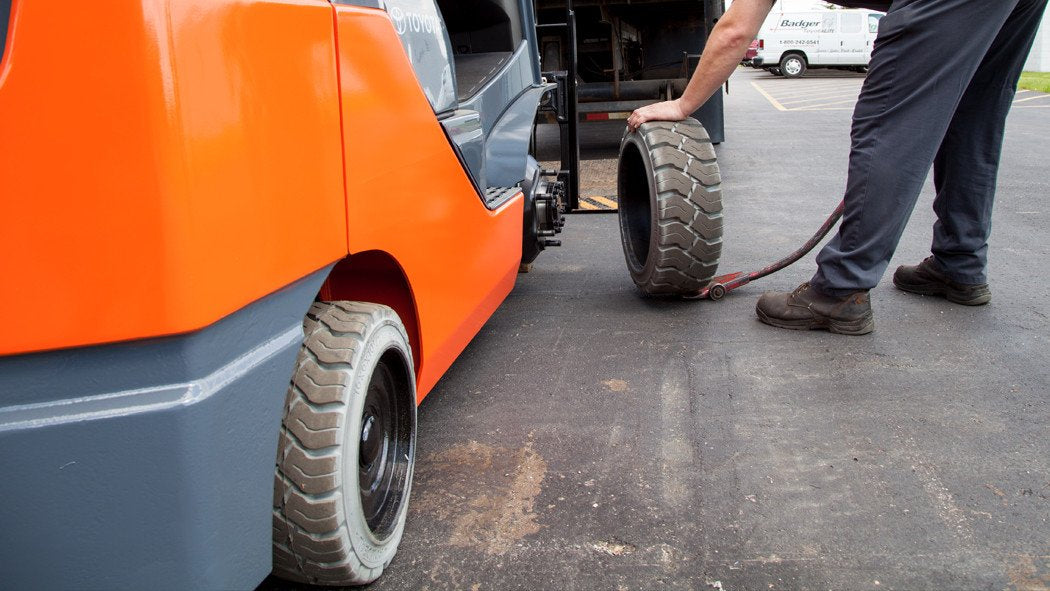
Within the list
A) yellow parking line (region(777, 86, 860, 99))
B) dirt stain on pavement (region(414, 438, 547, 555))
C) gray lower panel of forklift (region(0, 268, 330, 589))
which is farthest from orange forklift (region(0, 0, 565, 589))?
yellow parking line (region(777, 86, 860, 99))

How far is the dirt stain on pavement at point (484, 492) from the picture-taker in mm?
2178

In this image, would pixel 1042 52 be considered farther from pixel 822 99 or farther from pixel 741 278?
pixel 741 278

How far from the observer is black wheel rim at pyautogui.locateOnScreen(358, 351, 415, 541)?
203cm

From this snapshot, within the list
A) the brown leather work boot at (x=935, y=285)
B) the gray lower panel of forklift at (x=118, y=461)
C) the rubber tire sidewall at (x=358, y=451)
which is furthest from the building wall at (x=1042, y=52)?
the gray lower panel of forklift at (x=118, y=461)

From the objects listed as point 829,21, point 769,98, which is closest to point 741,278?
point 769,98

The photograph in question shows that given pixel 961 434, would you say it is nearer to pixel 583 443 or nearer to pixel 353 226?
pixel 583 443

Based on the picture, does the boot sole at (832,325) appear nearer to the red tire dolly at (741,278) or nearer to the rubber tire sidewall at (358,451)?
the red tire dolly at (741,278)

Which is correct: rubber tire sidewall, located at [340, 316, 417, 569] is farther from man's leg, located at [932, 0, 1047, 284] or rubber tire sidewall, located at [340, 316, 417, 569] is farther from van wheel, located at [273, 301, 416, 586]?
man's leg, located at [932, 0, 1047, 284]

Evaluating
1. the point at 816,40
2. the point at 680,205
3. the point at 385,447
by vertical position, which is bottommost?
the point at 385,447

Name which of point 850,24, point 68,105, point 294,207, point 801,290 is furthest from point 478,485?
point 850,24

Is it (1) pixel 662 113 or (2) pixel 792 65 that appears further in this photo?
(2) pixel 792 65

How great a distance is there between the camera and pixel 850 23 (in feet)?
80.0

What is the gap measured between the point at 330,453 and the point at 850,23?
25.7 m

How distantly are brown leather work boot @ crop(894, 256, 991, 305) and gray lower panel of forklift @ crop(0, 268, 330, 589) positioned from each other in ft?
11.3
